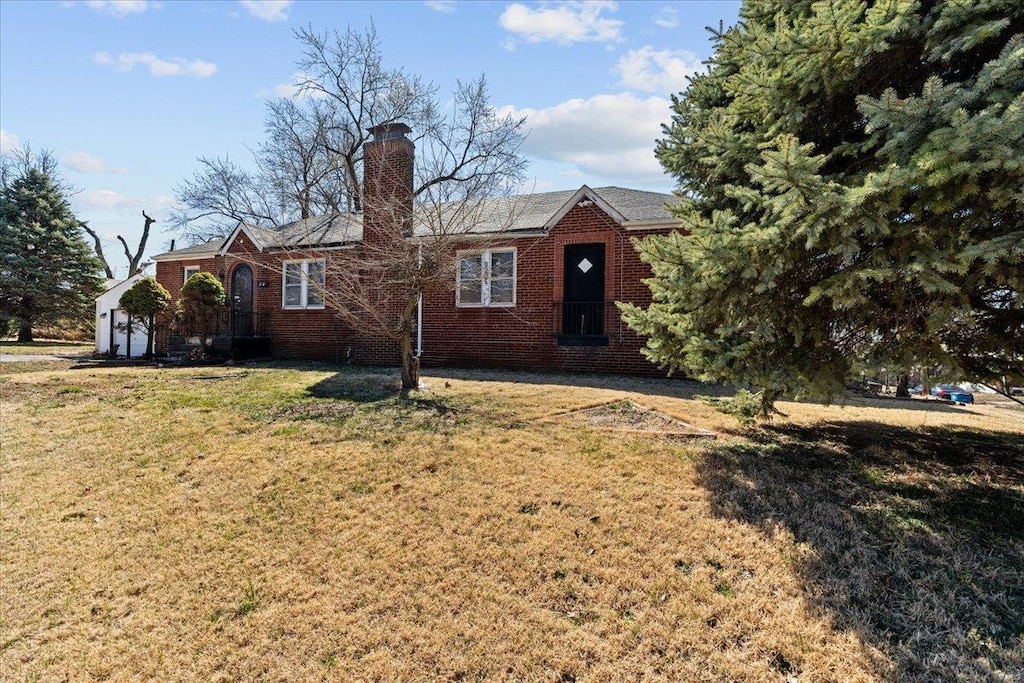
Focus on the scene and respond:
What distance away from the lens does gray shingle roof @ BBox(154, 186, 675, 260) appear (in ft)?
36.8

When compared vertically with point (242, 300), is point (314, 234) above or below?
above

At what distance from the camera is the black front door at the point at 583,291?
37.7ft

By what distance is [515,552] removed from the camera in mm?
3545

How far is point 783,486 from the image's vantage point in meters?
4.18

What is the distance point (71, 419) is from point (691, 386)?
31.4ft

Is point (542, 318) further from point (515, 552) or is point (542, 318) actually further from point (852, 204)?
point (852, 204)

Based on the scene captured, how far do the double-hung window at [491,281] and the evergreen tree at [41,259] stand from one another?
23000 mm

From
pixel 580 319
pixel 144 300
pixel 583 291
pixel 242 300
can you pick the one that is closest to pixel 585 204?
pixel 583 291

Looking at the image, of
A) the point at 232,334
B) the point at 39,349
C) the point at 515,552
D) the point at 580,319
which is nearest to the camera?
the point at 515,552

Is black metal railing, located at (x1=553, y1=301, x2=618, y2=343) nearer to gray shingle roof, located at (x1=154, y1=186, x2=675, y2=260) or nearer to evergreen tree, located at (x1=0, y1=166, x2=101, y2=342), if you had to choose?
gray shingle roof, located at (x1=154, y1=186, x2=675, y2=260)

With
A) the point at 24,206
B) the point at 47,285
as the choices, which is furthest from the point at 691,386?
the point at 24,206

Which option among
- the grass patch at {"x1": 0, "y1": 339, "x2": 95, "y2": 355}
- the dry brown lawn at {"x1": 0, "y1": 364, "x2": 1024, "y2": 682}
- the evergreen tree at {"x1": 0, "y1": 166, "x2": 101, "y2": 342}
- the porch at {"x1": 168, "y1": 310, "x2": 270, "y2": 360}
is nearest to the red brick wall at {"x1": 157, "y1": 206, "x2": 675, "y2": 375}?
the porch at {"x1": 168, "y1": 310, "x2": 270, "y2": 360}

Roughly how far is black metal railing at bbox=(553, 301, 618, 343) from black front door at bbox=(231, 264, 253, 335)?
9.60 m

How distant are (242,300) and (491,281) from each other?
8.66 meters
